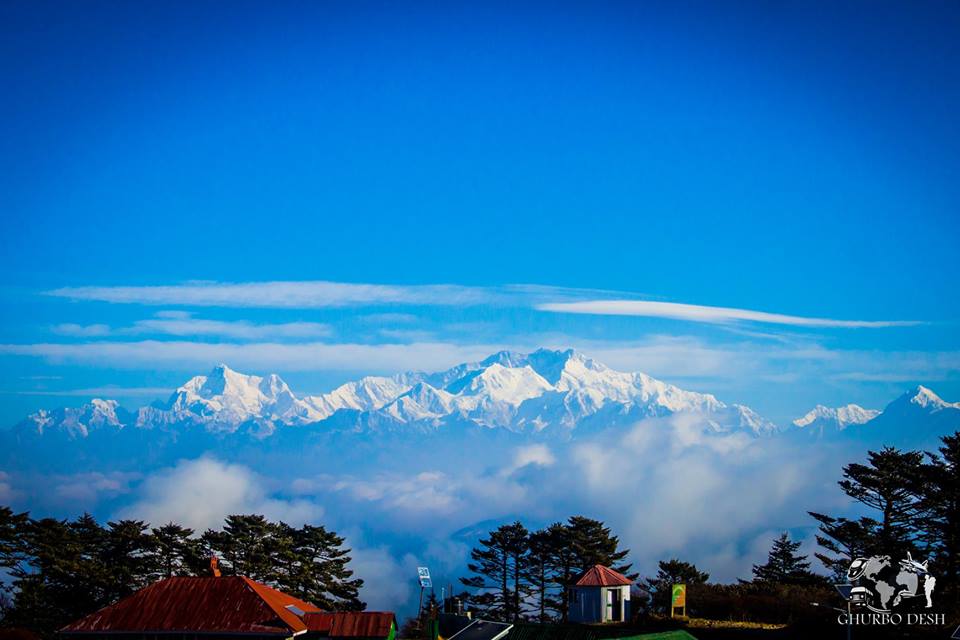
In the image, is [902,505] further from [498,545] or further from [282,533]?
[282,533]

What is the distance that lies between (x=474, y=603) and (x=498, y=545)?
18.4 ft

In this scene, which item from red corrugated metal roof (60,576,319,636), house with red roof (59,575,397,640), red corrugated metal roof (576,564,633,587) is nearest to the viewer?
house with red roof (59,575,397,640)

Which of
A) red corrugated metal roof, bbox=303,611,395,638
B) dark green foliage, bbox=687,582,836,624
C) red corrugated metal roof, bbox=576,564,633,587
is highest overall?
red corrugated metal roof, bbox=576,564,633,587

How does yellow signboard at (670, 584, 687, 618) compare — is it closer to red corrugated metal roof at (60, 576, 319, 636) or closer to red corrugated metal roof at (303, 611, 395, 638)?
red corrugated metal roof at (303, 611, 395, 638)

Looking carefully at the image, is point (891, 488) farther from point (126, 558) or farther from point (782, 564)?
point (126, 558)

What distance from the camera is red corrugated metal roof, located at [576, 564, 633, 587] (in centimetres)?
6800

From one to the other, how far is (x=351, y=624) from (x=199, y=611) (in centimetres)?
893

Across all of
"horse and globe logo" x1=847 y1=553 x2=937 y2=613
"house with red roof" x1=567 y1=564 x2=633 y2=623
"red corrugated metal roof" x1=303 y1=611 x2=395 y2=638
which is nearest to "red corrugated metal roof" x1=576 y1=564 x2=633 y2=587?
"house with red roof" x1=567 y1=564 x2=633 y2=623

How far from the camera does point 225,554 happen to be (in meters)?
86.8

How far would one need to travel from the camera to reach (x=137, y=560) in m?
85.1

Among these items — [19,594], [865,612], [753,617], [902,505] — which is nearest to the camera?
[865,612]

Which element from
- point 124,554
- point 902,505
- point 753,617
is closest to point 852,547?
point 902,505

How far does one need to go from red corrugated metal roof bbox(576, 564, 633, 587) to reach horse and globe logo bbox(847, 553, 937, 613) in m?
17.1

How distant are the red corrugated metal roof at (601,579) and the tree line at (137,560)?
26278 mm
